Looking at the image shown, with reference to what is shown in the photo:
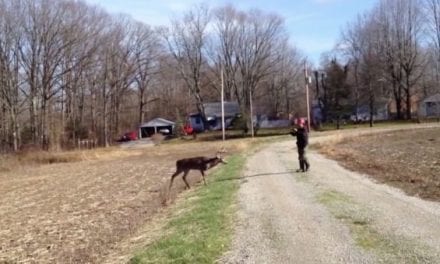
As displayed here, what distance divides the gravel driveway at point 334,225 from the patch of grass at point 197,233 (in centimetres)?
30

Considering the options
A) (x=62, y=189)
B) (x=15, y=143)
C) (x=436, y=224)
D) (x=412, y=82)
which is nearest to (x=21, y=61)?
(x=15, y=143)

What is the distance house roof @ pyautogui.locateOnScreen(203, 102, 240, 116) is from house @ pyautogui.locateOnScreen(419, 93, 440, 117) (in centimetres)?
3213

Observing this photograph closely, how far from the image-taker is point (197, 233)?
11.8 meters

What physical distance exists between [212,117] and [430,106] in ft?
125

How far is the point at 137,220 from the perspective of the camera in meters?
15.2

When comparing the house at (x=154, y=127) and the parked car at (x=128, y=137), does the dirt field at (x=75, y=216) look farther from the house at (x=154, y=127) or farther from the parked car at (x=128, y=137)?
the house at (x=154, y=127)

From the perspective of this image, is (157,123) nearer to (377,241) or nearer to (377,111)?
(377,111)

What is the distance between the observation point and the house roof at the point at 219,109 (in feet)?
361

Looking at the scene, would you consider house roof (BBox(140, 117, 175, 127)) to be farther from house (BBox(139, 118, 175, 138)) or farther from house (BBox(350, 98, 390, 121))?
house (BBox(350, 98, 390, 121))

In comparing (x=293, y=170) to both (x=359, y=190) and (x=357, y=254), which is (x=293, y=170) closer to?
(x=359, y=190)

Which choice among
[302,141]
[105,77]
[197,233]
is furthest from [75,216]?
[105,77]

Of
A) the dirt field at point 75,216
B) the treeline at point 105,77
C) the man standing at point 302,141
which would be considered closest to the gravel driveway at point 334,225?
the dirt field at point 75,216

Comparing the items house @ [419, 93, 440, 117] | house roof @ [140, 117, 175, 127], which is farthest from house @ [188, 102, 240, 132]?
house @ [419, 93, 440, 117]

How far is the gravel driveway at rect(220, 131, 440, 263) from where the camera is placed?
9.07m
